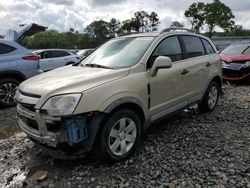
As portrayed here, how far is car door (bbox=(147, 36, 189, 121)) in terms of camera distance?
4.18m

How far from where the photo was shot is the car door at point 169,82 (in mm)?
4184

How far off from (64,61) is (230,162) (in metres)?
10.8

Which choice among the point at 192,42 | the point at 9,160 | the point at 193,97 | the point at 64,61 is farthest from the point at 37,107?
the point at 64,61

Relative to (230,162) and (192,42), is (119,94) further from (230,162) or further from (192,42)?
(192,42)

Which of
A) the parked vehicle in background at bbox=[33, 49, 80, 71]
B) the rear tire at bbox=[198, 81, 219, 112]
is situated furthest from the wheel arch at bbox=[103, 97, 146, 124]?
the parked vehicle in background at bbox=[33, 49, 80, 71]

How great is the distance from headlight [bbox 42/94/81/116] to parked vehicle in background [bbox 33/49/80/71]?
30.9 feet

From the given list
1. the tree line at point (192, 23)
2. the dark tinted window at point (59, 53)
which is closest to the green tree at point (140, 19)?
the tree line at point (192, 23)

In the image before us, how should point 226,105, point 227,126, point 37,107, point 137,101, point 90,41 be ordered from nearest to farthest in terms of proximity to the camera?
1. point 37,107
2. point 137,101
3. point 227,126
4. point 226,105
5. point 90,41

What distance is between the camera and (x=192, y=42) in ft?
17.8

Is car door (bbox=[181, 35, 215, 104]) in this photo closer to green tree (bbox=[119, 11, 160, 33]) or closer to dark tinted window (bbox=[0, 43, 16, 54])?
dark tinted window (bbox=[0, 43, 16, 54])

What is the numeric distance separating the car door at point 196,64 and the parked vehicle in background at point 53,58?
8.14m

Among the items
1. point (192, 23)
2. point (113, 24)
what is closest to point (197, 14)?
point (192, 23)

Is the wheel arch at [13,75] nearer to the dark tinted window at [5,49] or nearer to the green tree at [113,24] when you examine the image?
the dark tinted window at [5,49]

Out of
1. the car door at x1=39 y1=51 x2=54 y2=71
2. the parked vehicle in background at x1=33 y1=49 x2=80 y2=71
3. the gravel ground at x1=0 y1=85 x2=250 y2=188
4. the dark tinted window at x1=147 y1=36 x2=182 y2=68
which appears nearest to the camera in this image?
the gravel ground at x1=0 y1=85 x2=250 y2=188
